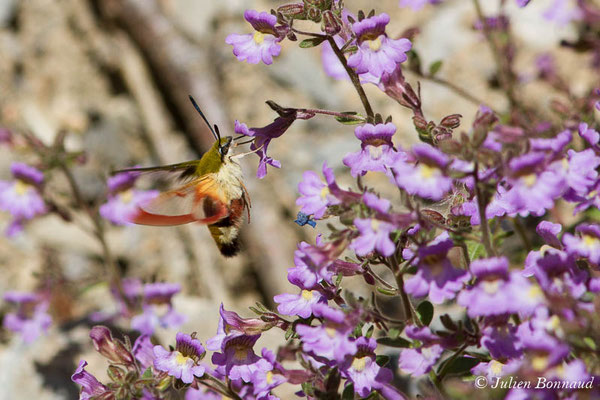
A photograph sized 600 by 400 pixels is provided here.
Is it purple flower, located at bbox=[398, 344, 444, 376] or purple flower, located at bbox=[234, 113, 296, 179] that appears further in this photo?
purple flower, located at bbox=[234, 113, 296, 179]

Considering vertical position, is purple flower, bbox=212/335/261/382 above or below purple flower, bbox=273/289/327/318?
below

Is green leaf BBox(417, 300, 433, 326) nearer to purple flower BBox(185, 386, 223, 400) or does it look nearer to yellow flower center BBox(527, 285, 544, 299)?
yellow flower center BBox(527, 285, 544, 299)

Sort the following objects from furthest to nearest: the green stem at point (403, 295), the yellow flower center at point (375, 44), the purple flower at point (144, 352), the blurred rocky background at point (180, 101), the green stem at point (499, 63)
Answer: the blurred rocky background at point (180, 101) < the green stem at point (499, 63) < the purple flower at point (144, 352) < the yellow flower center at point (375, 44) < the green stem at point (403, 295)

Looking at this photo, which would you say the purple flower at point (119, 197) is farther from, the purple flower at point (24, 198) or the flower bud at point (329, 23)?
the flower bud at point (329, 23)

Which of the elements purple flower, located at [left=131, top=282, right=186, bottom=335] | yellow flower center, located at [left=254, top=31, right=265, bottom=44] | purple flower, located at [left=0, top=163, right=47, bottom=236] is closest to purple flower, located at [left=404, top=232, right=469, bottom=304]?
yellow flower center, located at [left=254, top=31, right=265, bottom=44]

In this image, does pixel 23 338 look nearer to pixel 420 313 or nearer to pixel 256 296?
pixel 256 296

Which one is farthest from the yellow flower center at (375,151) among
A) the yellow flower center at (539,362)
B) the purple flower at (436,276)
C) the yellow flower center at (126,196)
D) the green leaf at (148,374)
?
the yellow flower center at (126,196)

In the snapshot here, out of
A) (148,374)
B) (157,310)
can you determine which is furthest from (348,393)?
(157,310)
